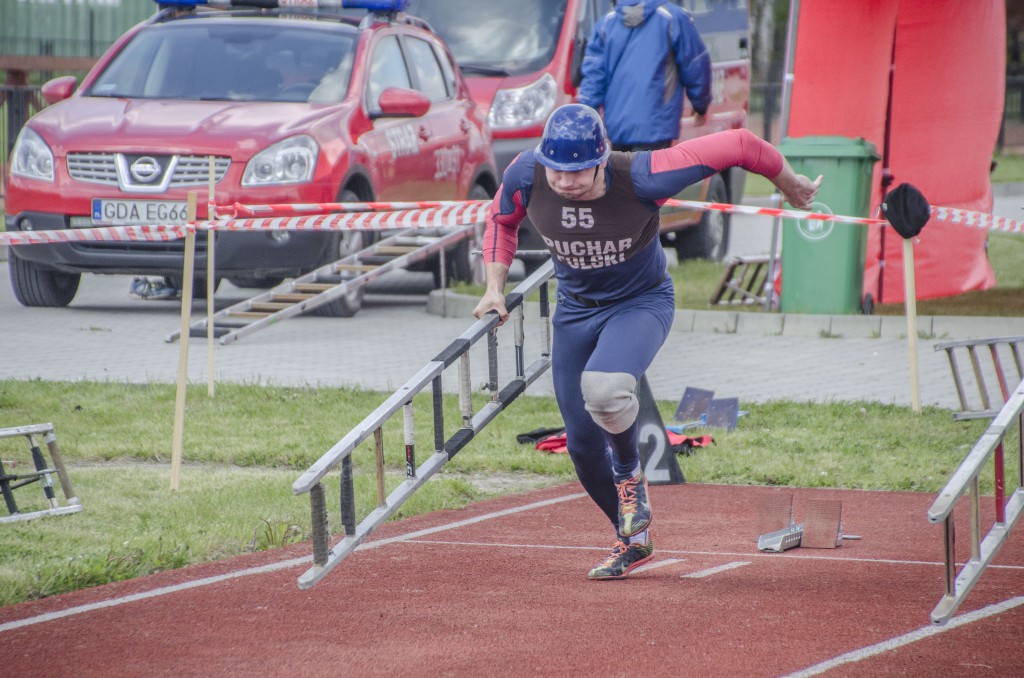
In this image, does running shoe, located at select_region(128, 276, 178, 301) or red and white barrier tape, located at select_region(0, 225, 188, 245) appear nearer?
red and white barrier tape, located at select_region(0, 225, 188, 245)

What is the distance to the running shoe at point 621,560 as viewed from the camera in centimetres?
580

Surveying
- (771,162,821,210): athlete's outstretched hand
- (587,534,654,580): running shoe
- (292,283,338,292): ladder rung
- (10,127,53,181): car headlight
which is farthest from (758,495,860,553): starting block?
(10,127,53,181): car headlight

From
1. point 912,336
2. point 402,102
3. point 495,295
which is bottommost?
point 912,336

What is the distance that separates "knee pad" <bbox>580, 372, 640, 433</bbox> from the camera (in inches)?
218

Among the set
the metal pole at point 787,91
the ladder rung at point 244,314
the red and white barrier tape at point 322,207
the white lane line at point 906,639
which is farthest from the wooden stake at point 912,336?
the ladder rung at point 244,314

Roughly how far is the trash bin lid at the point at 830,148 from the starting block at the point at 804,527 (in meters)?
5.98

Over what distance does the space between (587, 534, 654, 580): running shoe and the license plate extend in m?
5.96

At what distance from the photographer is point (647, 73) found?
1123cm

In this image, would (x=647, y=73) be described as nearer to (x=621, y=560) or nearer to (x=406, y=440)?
(x=621, y=560)

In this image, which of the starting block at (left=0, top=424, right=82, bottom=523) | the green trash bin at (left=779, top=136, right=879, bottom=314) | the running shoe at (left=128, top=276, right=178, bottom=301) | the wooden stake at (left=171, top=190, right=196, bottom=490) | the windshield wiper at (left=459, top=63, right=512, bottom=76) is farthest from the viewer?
the windshield wiper at (left=459, top=63, right=512, bottom=76)

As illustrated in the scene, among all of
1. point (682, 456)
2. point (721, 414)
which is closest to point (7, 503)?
point (682, 456)

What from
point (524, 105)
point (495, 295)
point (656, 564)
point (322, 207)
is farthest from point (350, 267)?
point (656, 564)

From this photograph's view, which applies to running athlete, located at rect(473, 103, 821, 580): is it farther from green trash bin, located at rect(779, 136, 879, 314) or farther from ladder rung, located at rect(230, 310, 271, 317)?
green trash bin, located at rect(779, 136, 879, 314)

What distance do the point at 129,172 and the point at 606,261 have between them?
6458mm
